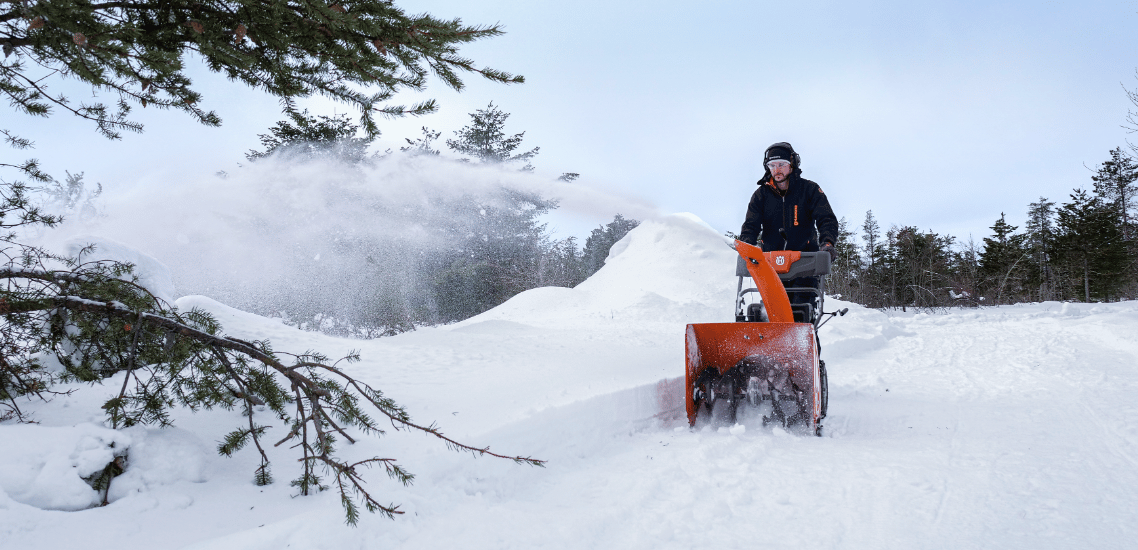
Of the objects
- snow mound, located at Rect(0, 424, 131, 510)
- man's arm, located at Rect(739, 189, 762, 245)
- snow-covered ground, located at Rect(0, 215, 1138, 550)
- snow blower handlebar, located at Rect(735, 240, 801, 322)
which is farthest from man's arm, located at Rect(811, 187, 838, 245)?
snow mound, located at Rect(0, 424, 131, 510)

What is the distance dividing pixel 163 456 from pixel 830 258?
4.49 metres

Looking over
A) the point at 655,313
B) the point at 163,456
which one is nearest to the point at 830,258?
the point at 163,456

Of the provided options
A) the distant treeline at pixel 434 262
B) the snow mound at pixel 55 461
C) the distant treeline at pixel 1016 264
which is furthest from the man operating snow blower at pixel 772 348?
the distant treeline at pixel 1016 264

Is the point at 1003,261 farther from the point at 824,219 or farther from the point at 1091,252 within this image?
the point at 824,219

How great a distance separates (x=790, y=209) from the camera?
506 cm

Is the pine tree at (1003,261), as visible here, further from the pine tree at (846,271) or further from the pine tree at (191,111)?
the pine tree at (191,111)

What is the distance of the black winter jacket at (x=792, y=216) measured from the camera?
494cm

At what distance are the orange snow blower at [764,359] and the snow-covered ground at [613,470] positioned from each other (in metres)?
0.32

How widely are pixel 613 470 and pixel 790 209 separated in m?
3.04

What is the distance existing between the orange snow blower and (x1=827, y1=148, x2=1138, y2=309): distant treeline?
942 inches

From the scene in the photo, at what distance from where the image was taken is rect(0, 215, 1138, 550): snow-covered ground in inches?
89.9

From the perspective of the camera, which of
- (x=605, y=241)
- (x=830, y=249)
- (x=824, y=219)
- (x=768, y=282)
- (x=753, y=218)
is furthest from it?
(x=605, y=241)

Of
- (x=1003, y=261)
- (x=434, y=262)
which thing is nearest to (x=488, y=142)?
(x=434, y=262)

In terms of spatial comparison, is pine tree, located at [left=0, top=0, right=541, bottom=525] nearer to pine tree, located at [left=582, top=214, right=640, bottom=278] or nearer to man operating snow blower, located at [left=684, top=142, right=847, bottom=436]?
man operating snow blower, located at [left=684, top=142, right=847, bottom=436]
